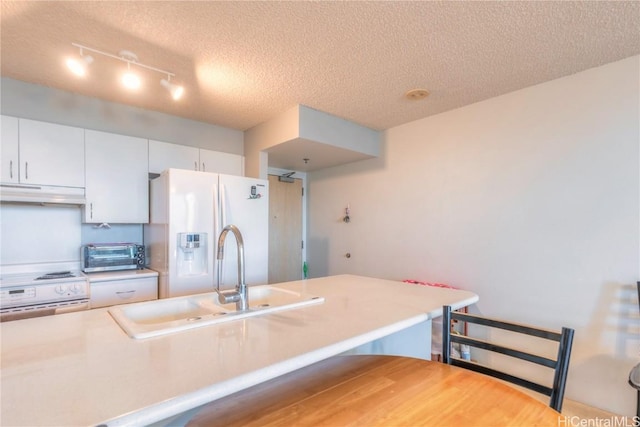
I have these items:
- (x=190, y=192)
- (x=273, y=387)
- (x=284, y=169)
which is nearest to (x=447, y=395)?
(x=273, y=387)

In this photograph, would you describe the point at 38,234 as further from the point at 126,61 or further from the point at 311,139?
the point at 311,139

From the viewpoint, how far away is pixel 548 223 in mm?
2268

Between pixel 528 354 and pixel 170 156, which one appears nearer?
pixel 528 354

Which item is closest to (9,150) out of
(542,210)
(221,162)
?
(221,162)

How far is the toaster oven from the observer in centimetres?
257

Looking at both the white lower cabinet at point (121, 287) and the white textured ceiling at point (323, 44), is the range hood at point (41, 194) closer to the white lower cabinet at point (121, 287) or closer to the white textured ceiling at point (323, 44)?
the white lower cabinet at point (121, 287)

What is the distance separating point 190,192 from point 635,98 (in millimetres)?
3192

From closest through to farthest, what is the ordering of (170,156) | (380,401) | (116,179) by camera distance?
(380,401), (116,179), (170,156)

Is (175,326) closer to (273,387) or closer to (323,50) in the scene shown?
(273,387)

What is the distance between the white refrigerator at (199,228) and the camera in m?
2.40

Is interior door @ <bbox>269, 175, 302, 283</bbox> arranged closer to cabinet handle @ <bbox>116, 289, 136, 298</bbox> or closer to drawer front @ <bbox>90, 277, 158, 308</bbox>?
drawer front @ <bbox>90, 277, 158, 308</bbox>

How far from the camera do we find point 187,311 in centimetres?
142

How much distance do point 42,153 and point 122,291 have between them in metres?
1.23

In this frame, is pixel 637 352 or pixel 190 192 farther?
pixel 190 192
